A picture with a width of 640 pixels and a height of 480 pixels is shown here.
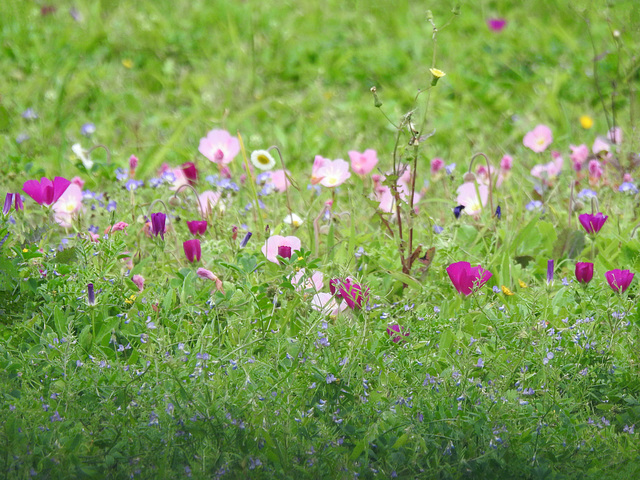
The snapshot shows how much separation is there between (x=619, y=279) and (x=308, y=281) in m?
0.83

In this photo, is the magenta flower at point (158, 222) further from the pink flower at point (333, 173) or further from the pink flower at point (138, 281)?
the pink flower at point (333, 173)

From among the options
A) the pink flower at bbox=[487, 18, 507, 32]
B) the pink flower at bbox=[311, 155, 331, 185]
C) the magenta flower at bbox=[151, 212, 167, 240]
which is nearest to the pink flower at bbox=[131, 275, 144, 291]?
the magenta flower at bbox=[151, 212, 167, 240]

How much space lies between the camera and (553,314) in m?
2.11

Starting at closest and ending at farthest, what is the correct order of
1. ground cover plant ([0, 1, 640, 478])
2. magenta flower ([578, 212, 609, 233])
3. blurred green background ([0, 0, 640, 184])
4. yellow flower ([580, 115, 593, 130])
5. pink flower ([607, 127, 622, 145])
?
ground cover plant ([0, 1, 640, 478]), magenta flower ([578, 212, 609, 233]), pink flower ([607, 127, 622, 145]), blurred green background ([0, 0, 640, 184]), yellow flower ([580, 115, 593, 130])

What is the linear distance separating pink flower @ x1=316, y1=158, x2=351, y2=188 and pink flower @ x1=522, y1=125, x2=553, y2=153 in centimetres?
99

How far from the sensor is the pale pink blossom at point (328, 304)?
2.02m

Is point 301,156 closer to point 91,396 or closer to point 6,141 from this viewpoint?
point 6,141

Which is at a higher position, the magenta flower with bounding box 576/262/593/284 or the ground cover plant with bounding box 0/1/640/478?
the magenta flower with bounding box 576/262/593/284

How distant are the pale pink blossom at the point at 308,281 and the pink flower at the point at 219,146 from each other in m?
0.76

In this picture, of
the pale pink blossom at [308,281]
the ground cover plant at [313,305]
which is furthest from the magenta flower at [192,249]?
the pale pink blossom at [308,281]

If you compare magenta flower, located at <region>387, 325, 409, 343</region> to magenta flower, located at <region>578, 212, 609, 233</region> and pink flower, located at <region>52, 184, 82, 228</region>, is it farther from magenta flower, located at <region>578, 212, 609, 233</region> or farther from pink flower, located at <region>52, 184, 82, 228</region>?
pink flower, located at <region>52, 184, 82, 228</region>

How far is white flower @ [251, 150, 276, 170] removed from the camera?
2742 mm

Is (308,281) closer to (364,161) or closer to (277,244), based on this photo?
(277,244)

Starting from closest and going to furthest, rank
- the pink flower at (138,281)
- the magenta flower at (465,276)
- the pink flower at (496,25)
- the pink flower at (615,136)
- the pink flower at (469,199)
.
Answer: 1. the magenta flower at (465,276)
2. the pink flower at (138,281)
3. the pink flower at (469,199)
4. the pink flower at (615,136)
5. the pink flower at (496,25)
